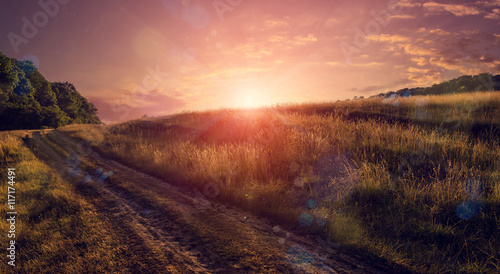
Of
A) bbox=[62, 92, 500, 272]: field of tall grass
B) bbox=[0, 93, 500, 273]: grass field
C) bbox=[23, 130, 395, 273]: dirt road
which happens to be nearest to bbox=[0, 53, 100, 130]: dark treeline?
bbox=[0, 93, 500, 273]: grass field

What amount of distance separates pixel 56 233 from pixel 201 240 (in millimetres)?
2424

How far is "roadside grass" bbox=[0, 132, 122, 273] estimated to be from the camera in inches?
111

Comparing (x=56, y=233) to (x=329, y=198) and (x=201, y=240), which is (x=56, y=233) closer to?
(x=201, y=240)

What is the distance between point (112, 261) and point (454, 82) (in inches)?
2123

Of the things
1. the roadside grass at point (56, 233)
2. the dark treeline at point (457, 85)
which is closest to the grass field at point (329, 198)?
the roadside grass at point (56, 233)

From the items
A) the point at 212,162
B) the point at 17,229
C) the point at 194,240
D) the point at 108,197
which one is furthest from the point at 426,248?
the point at 17,229

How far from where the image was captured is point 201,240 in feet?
10.6

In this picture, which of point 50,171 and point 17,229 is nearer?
point 17,229

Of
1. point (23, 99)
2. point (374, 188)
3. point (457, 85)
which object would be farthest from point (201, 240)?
point (457, 85)

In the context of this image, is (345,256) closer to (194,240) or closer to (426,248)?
(426,248)

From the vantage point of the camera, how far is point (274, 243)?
3127mm

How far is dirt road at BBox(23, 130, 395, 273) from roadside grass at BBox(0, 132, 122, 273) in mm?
208

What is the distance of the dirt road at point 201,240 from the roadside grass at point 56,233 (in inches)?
8.2

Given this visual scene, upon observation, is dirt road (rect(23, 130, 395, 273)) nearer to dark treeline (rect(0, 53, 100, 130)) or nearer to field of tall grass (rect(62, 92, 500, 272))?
field of tall grass (rect(62, 92, 500, 272))
